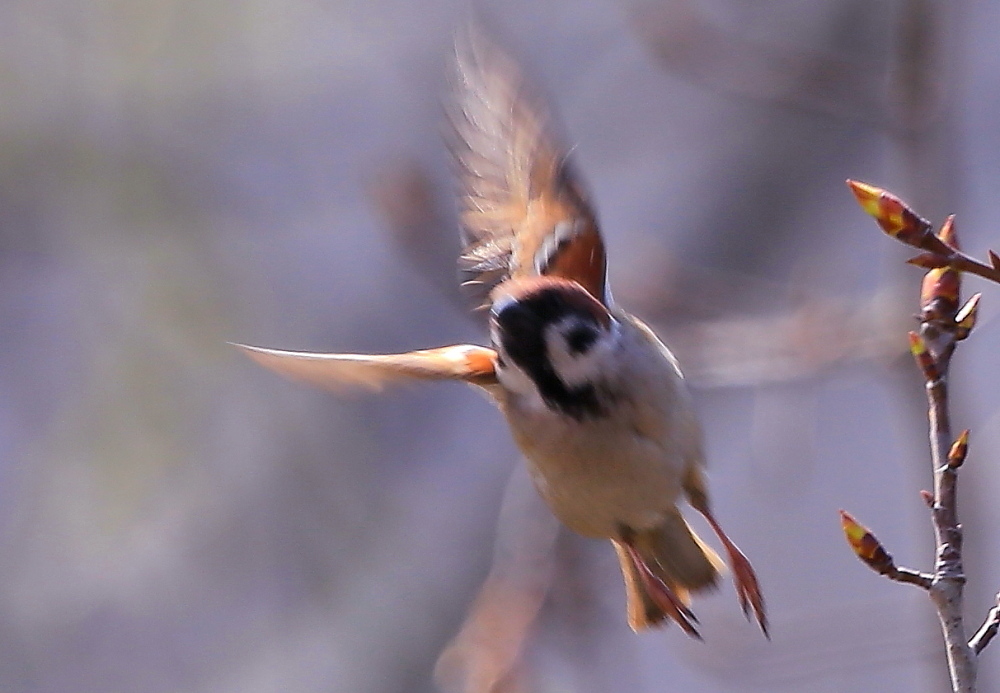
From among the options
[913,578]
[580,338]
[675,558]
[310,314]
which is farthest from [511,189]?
[310,314]

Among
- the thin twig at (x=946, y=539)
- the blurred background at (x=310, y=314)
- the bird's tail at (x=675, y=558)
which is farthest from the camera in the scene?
the blurred background at (x=310, y=314)

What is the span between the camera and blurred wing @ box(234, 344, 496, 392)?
1.30 m

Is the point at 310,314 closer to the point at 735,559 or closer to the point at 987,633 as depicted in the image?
the point at 735,559

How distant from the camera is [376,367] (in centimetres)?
131

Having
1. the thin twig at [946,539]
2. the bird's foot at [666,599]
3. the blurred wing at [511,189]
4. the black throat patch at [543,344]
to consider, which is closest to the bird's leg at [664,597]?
the bird's foot at [666,599]

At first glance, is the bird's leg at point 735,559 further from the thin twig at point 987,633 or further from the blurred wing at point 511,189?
the thin twig at point 987,633

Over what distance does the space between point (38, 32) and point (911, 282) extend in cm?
332

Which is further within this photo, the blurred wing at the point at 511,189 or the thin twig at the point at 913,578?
the blurred wing at the point at 511,189

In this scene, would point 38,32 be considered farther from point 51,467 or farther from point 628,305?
point 628,305

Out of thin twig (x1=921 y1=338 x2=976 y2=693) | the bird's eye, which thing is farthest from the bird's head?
thin twig (x1=921 y1=338 x2=976 y2=693)

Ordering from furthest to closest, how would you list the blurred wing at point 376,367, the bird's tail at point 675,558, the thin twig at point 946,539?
the bird's tail at point 675,558, the blurred wing at point 376,367, the thin twig at point 946,539

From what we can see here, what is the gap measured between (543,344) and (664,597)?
34 cm

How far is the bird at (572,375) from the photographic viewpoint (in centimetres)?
133

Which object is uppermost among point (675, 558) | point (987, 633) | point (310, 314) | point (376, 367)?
point (987, 633)
